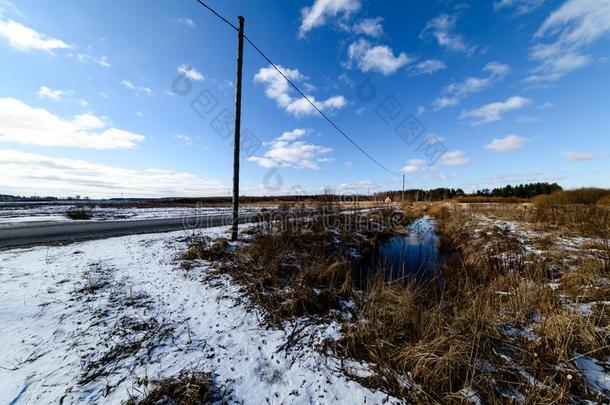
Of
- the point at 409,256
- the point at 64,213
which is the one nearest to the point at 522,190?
the point at 409,256

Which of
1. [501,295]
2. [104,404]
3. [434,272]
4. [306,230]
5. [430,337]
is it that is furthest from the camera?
[306,230]

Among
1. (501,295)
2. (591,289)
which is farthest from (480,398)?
(591,289)

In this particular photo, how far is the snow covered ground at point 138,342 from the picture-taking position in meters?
2.53

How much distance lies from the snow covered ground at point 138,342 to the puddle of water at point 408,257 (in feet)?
14.7

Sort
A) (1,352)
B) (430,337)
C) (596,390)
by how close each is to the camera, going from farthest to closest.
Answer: (430,337), (1,352), (596,390)

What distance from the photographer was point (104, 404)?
2.29 meters

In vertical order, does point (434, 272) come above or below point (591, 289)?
below

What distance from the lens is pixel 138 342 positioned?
3.22 metres

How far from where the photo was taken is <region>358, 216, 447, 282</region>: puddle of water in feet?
24.6

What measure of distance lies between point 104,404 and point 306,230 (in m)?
7.90

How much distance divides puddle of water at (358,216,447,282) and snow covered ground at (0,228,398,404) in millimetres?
4491

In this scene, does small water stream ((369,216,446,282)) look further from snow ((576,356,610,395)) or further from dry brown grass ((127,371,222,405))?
dry brown grass ((127,371,222,405))

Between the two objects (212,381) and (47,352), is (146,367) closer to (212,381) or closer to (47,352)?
(212,381)

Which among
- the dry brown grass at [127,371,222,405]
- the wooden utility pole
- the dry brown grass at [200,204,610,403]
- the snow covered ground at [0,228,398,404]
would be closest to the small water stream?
the dry brown grass at [200,204,610,403]
